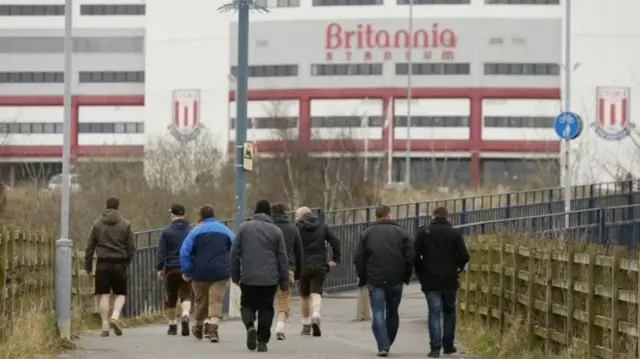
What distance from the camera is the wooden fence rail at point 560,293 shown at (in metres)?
13.7

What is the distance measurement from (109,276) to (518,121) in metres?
73.9

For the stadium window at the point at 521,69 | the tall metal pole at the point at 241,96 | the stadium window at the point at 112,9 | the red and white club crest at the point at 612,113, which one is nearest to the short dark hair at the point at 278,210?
the tall metal pole at the point at 241,96

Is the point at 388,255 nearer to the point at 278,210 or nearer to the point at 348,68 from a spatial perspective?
the point at 278,210

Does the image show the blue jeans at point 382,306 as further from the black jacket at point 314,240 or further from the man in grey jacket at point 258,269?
the black jacket at point 314,240

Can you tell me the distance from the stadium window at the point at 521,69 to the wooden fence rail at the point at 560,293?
71487 mm

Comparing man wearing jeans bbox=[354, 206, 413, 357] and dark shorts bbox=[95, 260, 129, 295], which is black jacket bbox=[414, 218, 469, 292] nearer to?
man wearing jeans bbox=[354, 206, 413, 357]

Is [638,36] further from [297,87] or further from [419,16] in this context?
[297,87]

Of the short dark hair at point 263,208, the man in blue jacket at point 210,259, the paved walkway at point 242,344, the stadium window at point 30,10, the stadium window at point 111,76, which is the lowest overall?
the paved walkway at point 242,344

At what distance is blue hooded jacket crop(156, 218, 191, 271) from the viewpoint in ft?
66.3

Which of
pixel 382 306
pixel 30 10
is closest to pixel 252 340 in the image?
pixel 382 306

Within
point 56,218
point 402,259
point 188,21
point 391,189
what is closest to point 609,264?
point 402,259

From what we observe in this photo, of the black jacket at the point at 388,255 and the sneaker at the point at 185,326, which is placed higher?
the black jacket at the point at 388,255

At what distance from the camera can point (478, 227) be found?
32.6 meters

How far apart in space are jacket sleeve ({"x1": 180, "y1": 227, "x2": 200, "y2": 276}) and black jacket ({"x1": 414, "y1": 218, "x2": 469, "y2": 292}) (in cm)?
287
